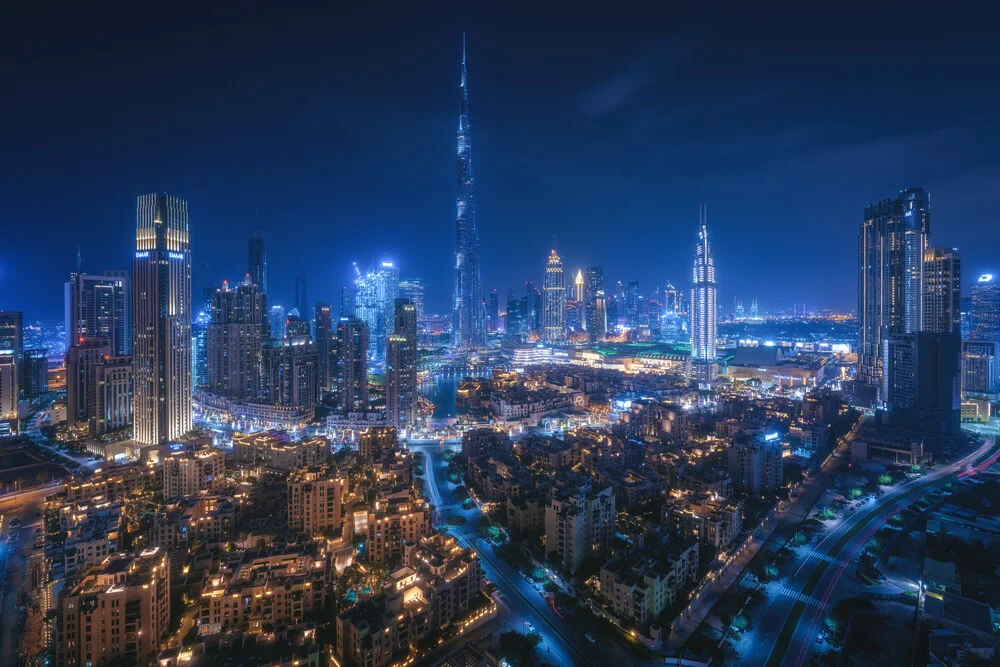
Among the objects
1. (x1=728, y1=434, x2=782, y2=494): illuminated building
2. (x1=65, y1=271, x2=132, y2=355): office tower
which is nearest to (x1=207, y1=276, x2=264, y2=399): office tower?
(x1=65, y1=271, x2=132, y2=355): office tower

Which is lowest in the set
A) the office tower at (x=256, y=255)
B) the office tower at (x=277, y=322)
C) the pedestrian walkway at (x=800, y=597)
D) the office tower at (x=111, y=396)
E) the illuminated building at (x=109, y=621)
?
the pedestrian walkway at (x=800, y=597)

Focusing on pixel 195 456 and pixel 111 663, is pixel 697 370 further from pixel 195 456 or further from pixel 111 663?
pixel 111 663

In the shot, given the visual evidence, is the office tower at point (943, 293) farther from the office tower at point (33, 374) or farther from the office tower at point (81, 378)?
the office tower at point (33, 374)

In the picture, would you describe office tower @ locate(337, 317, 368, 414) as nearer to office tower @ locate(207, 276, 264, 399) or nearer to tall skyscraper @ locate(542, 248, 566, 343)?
office tower @ locate(207, 276, 264, 399)

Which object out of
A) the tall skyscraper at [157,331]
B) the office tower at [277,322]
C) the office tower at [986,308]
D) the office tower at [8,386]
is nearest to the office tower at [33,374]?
the office tower at [8,386]

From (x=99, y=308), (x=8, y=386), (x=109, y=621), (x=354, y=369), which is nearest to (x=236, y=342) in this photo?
(x=99, y=308)

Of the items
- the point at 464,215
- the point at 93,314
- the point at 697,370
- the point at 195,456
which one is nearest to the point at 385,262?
the point at 464,215

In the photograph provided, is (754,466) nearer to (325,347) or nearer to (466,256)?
(325,347)
